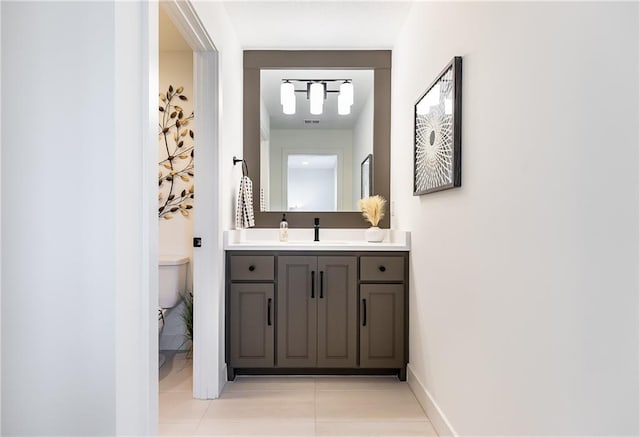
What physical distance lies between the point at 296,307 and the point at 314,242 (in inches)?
21.1

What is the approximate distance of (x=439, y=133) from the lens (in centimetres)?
219

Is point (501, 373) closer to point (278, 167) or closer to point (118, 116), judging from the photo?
point (118, 116)

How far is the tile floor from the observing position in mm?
2264

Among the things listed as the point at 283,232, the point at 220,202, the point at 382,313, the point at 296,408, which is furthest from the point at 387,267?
the point at 220,202

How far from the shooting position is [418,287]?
271 cm

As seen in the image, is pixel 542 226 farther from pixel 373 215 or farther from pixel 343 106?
pixel 343 106

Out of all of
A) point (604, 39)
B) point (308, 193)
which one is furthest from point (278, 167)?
point (604, 39)

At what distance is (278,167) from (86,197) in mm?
2373

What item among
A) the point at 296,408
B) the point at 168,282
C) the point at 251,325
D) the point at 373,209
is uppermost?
the point at 373,209

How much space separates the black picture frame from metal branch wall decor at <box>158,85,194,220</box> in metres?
1.31

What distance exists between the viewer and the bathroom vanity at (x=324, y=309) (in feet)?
9.70

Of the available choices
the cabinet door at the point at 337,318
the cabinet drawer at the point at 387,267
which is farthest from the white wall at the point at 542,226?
the cabinet door at the point at 337,318

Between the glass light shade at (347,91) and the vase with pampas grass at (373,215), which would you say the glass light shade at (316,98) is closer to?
the glass light shade at (347,91)

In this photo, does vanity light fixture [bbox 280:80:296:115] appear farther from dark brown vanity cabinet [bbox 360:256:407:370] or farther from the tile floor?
the tile floor
